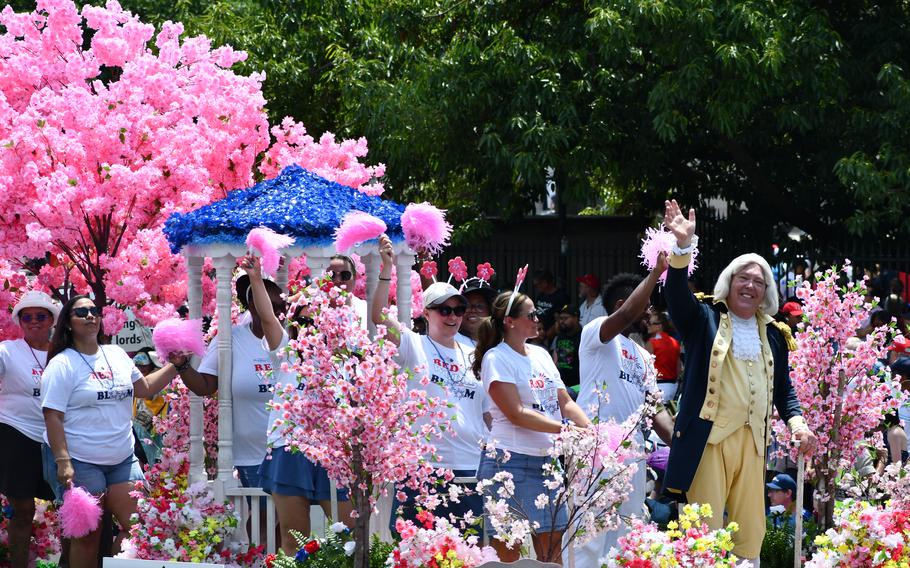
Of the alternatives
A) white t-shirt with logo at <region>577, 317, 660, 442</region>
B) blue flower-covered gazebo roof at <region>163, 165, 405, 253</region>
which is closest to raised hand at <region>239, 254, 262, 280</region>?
blue flower-covered gazebo roof at <region>163, 165, 405, 253</region>

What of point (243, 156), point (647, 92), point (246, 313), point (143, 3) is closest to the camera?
point (246, 313)

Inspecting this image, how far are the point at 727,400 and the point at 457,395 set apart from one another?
1.43 m

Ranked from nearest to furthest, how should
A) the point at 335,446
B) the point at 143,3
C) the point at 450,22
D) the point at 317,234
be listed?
the point at 335,446, the point at 317,234, the point at 450,22, the point at 143,3

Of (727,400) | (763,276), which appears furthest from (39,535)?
(763,276)

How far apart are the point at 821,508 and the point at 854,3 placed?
9.29 m

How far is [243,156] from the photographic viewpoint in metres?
10.3

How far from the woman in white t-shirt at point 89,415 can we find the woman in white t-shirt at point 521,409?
1.86m

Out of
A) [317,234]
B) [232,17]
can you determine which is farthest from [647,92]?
[317,234]

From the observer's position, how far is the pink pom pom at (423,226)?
6727 mm

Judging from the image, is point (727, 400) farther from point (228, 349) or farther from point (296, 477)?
point (228, 349)

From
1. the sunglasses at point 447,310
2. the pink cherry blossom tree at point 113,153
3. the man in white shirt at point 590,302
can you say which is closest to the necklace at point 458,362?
the sunglasses at point 447,310

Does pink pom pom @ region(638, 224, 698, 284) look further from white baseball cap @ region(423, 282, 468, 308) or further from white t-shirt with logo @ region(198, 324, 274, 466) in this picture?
white t-shirt with logo @ region(198, 324, 274, 466)

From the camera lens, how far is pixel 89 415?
7.36 m

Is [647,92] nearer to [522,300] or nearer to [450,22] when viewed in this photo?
[450,22]
